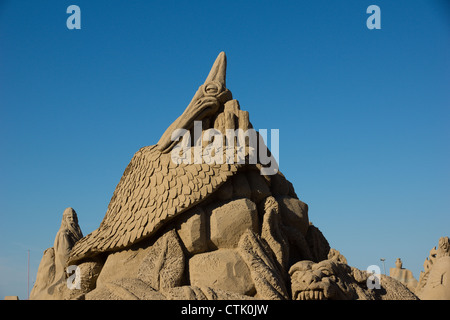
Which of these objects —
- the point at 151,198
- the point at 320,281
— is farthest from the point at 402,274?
the point at 151,198

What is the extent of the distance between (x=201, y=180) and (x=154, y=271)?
1.26 metres

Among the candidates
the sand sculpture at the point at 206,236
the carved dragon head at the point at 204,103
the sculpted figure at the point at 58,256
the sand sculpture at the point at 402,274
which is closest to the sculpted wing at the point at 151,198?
the sand sculpture at the point at 206,236

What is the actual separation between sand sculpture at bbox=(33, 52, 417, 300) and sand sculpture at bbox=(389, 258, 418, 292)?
32.3 feet

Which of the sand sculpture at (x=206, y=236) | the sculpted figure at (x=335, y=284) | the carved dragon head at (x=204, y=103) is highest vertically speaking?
the carved dragon head at (x=204, y=103)

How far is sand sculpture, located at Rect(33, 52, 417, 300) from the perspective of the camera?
258 inches

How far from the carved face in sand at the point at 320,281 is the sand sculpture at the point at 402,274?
1029 centimetres

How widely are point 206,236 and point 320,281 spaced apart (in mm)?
1510

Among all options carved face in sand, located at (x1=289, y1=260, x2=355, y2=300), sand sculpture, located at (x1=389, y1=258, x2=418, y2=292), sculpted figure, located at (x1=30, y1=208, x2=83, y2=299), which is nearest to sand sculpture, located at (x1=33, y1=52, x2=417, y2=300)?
carved face in sand, located at (x1=289, y1=260, x2=355, y2=300)

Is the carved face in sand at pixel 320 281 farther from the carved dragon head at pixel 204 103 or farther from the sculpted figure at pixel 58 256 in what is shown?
the sculpted figure at pixel 58 256

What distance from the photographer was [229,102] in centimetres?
799

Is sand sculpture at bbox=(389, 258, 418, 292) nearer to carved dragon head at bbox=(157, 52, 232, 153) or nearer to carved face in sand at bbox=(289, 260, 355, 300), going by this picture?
carved face in sand at bbox=(289, 260, 355, 300)

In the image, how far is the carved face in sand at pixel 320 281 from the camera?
6.39 meters
